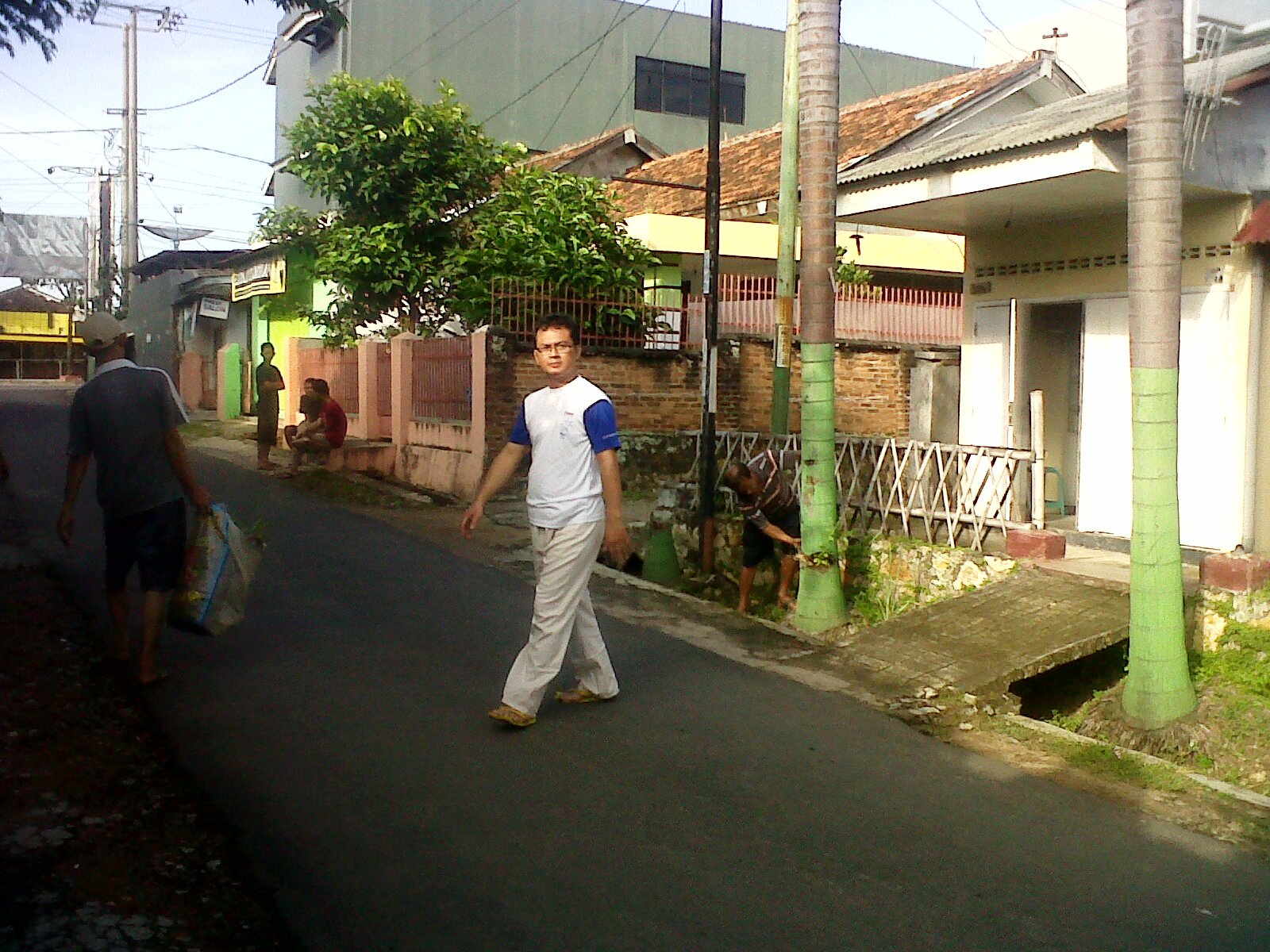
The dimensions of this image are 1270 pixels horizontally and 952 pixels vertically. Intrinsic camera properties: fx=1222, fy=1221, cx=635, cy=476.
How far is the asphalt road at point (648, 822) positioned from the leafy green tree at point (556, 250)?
8518mm

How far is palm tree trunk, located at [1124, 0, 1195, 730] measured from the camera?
5926 mm

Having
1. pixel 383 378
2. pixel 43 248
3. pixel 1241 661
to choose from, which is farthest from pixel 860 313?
pixel 43 248

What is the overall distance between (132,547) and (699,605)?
422cm

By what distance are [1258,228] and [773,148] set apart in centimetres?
1429

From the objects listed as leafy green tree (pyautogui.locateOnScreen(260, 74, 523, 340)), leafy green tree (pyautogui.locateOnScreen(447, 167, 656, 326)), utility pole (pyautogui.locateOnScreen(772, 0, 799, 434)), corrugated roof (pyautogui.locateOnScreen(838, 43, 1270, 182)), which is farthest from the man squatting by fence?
leafy green tree (pyautogui.locateOnScreen(260, 74, 523, 340))

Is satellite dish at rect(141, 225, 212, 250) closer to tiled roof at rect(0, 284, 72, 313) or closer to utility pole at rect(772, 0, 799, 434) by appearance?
tiled roof at rect(0, 284, 72, 313)

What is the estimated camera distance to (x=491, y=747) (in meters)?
5.33

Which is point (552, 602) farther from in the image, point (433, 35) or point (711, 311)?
point (433, 35)

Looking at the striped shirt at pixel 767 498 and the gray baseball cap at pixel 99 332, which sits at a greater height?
the gray baseball cap at pixel 99 332

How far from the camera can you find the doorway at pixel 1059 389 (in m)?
12.2

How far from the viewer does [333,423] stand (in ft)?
53.1

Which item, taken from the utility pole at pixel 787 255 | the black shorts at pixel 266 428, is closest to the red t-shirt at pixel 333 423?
the black shorts at pixel 266 428

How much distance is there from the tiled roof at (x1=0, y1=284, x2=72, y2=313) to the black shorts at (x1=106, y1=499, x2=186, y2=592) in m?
49.9

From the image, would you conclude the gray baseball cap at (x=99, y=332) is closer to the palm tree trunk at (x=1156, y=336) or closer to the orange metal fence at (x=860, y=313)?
the palm tree trunk at (x=1156, y=336)
